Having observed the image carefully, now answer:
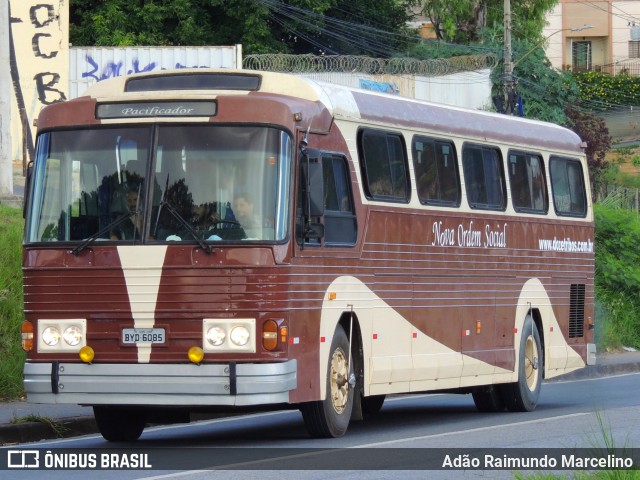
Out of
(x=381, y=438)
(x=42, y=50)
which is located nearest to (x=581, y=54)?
(x=42, y=50)

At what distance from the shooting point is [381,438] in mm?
14039

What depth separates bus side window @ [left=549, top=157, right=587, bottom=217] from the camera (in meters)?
19.4

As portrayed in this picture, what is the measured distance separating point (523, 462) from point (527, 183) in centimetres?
762

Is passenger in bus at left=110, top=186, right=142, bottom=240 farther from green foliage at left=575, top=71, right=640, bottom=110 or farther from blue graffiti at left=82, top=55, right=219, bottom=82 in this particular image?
green foliage at left=575, top=71, right=640, bottom=110

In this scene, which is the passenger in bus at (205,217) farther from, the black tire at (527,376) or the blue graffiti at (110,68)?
the blue graffiti at (110,68)

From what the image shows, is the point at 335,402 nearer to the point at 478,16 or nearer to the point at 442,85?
the point at 442,85

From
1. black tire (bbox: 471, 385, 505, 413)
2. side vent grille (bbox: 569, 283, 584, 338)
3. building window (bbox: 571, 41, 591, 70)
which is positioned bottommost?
black tire (bbox: 471, 385, 505, 413)

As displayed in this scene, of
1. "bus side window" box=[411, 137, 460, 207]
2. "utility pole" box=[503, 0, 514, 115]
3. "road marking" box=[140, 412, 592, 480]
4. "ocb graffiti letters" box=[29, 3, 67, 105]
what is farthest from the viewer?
"utility pole" box=[503, 0, 514, 115]

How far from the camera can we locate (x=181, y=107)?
13.0 metres

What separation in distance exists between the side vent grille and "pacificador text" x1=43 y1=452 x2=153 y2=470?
28.5ft

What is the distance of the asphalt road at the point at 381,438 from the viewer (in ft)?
36.6

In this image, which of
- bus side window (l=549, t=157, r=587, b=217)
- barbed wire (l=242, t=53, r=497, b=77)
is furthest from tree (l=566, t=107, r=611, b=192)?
bus side window (l=549, t=157, r=587, b=217)

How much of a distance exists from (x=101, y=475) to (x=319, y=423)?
2.76 metres

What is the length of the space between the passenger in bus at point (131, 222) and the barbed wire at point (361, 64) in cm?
2788
